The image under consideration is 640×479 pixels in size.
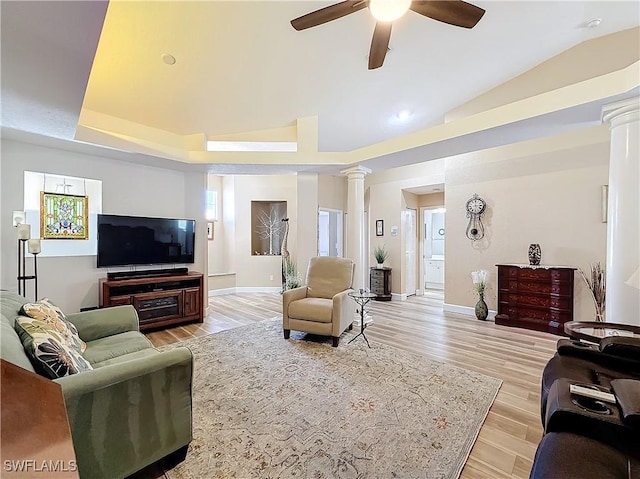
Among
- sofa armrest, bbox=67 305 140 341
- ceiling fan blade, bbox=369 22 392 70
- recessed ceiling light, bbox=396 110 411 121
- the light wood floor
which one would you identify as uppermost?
recessed ceiling light, bbox=396 110 411 121

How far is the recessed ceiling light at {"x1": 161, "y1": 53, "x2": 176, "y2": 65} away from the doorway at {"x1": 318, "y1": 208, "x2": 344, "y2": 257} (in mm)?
4756

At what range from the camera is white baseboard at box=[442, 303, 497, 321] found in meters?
4.79

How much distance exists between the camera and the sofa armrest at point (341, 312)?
136 inches

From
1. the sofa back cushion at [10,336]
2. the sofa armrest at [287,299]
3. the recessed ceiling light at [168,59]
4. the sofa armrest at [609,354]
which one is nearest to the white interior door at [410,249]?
the sofa armrest at [287,299]

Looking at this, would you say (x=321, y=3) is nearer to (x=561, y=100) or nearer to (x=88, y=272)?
(x=561, y=100)

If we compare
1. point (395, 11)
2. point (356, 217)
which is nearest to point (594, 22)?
point (395, 11)

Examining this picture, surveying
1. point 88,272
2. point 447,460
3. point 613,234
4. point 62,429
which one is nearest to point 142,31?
point 88,272

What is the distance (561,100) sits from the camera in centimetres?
264

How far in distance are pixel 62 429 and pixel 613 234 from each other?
3534mm

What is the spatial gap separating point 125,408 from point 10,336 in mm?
646

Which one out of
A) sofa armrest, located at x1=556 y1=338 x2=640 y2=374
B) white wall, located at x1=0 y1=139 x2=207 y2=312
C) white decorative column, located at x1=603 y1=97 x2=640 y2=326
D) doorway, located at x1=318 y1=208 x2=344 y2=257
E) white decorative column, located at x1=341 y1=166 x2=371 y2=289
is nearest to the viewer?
sofa armrest, located at x1=556 y1=338 x2=640 y2=374

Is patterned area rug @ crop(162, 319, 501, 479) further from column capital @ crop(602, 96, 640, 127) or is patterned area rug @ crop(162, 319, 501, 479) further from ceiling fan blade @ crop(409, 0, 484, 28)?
ceiling fan blade @ crop(409, 0, 484, 28)

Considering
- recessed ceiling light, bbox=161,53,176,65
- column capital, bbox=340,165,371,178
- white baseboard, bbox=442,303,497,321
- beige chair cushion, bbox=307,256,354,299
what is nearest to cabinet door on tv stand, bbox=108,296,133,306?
beige chair cushion, bbox=307,256,354,299

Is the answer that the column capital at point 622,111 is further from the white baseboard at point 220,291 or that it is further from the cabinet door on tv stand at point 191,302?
the white baseboard at point 220,291
